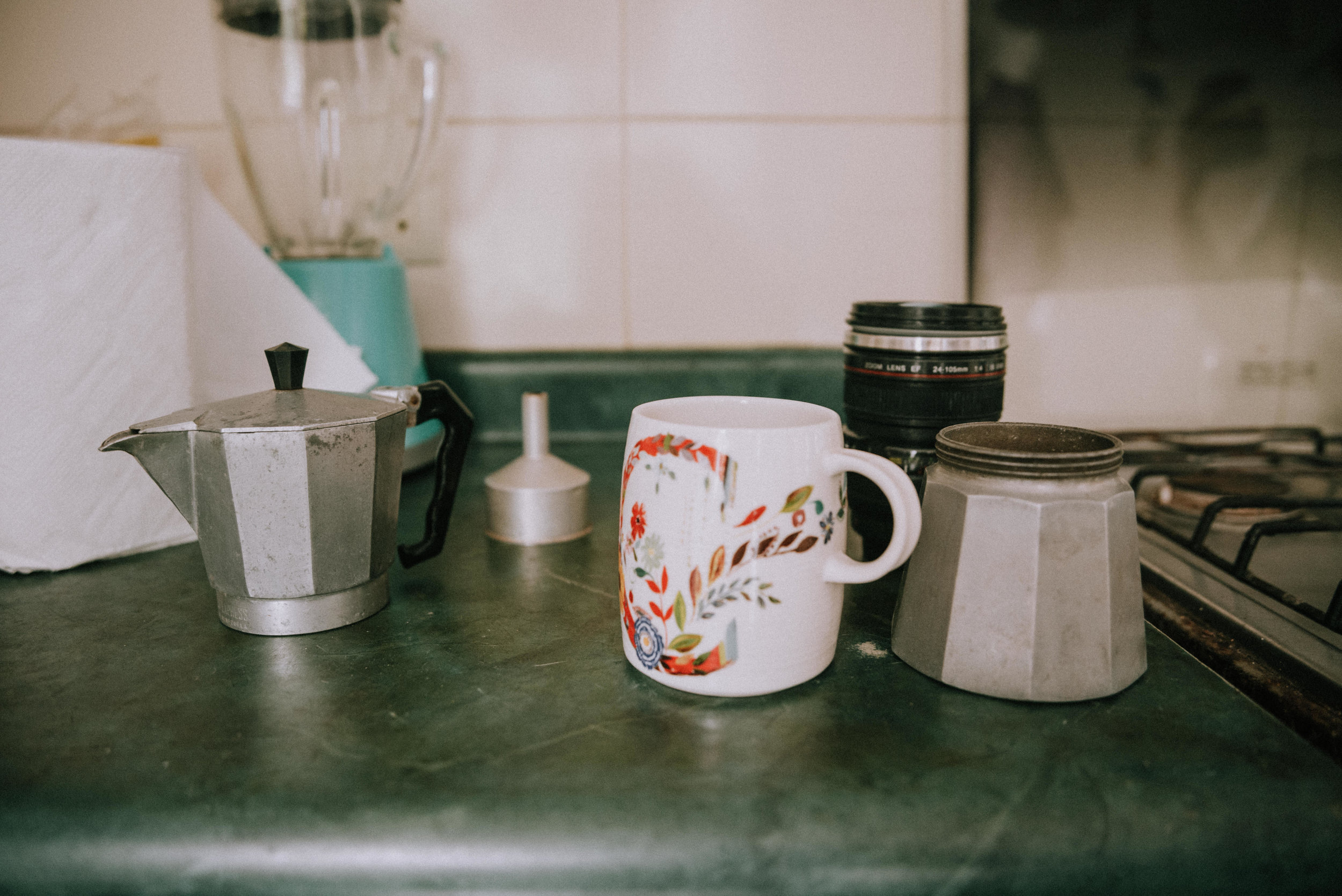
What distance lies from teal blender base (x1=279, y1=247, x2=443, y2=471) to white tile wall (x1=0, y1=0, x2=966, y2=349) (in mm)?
139

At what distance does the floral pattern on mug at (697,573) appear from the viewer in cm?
33

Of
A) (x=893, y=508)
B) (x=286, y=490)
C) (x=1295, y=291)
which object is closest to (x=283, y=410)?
(x=286, y=490)

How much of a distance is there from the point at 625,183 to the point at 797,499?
597 millimetres

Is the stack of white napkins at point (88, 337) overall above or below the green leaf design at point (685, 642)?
above

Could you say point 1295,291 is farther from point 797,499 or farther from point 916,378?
point 797,499

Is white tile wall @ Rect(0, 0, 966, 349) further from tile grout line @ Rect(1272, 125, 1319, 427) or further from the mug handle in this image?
the mug handle

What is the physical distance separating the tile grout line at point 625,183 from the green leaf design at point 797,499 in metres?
0.55

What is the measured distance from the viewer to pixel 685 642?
346 millimetres

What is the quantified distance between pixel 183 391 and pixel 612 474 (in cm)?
36

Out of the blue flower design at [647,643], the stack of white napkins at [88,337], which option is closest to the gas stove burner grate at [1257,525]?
the blue flower design at [647,643]

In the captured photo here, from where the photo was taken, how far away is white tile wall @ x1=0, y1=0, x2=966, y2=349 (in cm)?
81

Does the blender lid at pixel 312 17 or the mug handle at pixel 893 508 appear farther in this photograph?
the blender lid at pixel 312 17

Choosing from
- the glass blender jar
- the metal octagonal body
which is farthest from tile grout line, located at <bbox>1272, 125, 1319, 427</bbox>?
the glass blender jar

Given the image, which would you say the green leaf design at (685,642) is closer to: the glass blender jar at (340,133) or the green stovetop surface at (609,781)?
the green stovetop surface at (609,781)
